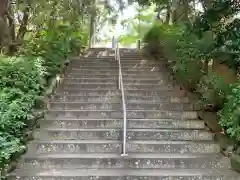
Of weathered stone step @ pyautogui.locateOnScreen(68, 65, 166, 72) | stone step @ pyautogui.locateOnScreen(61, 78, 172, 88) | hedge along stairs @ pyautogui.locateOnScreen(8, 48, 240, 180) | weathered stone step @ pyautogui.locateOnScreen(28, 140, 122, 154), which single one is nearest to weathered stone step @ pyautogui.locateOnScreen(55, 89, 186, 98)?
hedge along stairs @ pyautogui.locateOnScreen(8, 48, 240, 180)

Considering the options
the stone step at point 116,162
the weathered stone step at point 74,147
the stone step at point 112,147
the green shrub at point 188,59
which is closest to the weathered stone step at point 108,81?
the green shrub at point 188,59

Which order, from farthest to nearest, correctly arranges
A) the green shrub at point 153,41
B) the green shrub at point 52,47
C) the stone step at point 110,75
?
the green shrub at point 153,41
the stone step at point 110,75
the green shrub at point 52,47

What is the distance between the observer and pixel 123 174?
4.49m

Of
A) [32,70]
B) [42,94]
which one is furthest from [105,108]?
[32,70]

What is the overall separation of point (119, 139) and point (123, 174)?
107cm

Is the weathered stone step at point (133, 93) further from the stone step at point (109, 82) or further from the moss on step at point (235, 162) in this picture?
the moss on step at point (235, 162)

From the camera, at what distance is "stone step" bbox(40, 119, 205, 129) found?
5.93 meters

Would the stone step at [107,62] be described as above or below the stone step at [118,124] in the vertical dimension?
above

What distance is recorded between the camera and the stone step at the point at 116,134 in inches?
219

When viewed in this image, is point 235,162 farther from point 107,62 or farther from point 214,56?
point 107,62

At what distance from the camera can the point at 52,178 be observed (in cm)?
438

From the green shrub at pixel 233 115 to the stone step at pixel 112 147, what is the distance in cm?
61

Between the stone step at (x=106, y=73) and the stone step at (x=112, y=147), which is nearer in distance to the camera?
the stone step at (x=112, y=147)

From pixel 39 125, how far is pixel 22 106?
3.34 feet
